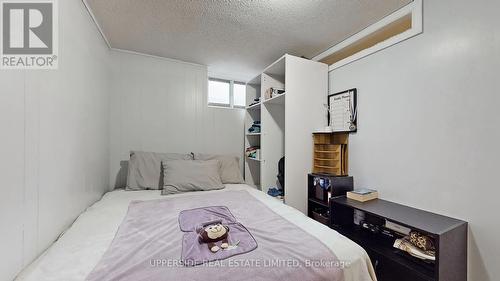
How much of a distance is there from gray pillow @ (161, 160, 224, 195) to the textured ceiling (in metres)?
1.32

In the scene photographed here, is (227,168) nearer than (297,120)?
No

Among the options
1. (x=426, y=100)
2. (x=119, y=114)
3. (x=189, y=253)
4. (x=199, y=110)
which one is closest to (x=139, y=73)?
(x=119, y=114)

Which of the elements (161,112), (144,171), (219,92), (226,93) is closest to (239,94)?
(226,93)

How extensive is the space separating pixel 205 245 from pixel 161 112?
202 centimetres

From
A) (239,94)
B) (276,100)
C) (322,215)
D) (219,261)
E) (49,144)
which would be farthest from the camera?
(239,94)

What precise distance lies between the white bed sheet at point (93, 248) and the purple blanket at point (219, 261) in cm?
5

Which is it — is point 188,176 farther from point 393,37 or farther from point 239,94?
point 393,37

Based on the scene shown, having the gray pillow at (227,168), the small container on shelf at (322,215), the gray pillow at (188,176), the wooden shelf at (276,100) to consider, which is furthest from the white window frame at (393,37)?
the gray pillow at (188,176)

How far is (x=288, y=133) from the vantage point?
203cm

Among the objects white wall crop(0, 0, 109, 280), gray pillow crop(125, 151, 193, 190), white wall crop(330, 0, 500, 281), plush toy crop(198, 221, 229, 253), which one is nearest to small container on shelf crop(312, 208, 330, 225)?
white wall crop(330, 0, 500, 281)

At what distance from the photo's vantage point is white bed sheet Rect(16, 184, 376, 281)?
81cm

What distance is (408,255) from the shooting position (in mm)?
1269

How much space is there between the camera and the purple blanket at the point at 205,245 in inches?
35.0

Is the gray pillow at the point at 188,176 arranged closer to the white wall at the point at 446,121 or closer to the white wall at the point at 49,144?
the white wall at the point at 49,144
